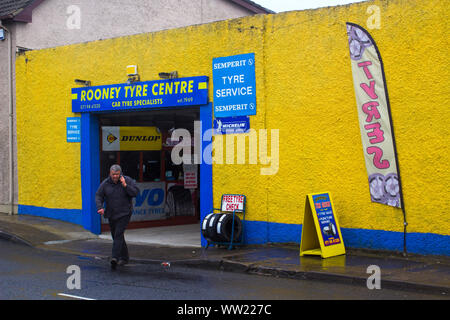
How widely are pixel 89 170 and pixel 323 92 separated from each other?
6427 mm

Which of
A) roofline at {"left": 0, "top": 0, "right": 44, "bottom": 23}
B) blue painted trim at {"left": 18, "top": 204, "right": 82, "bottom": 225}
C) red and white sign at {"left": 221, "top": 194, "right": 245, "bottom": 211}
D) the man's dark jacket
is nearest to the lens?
the man's dark jacket

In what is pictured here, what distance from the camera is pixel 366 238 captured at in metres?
11.0

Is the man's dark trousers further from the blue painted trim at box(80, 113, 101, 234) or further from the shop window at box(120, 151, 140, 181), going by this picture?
the shop window at box(120, 151, 140, 181)

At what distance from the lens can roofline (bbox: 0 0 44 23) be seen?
1654 cm

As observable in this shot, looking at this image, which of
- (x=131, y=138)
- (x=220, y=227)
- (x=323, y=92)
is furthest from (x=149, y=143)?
(x=323, y=92)

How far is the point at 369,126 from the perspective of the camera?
1084 centimetres

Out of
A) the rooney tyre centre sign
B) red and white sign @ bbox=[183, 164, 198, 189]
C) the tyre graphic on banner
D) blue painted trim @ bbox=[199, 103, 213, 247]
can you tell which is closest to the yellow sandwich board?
the tyre graphic on banner

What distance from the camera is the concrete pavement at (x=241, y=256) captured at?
29.1 feet

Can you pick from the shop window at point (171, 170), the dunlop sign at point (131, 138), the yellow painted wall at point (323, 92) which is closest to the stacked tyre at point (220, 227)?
the yellow painted wall at point (323, 92)

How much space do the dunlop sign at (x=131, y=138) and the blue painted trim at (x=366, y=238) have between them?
492 centimetres

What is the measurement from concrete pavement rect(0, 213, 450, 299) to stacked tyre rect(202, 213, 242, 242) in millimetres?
257
